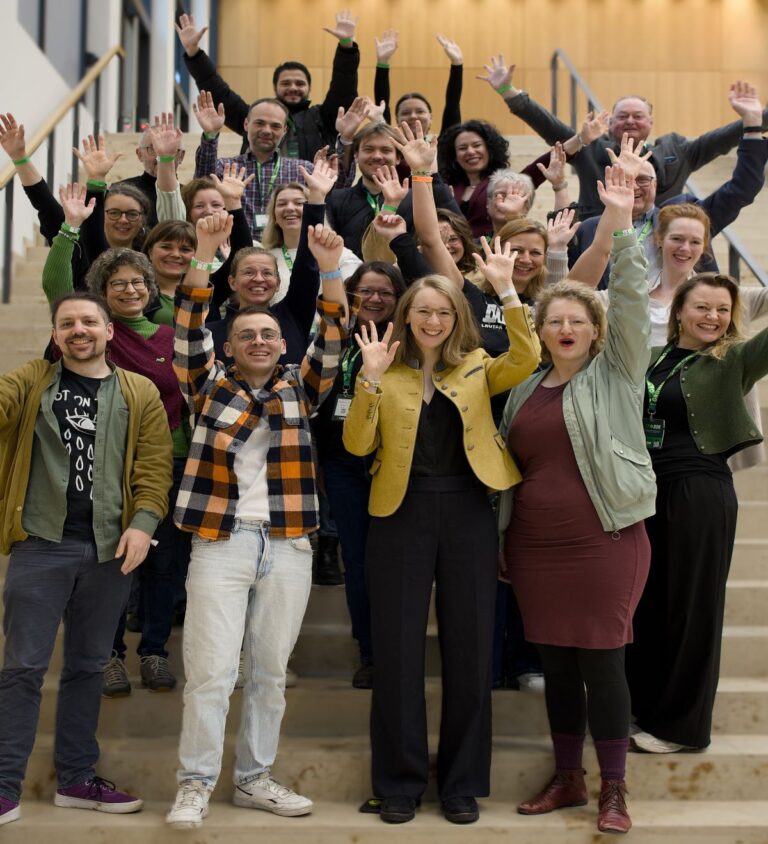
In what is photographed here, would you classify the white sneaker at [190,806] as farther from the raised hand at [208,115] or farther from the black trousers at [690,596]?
the raised hand at [208,115]

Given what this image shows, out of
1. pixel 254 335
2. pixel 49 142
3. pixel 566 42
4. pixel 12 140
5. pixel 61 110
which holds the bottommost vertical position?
pixel 254 335

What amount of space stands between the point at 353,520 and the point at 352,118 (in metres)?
2.57

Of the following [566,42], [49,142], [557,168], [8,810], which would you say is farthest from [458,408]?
[566,42]

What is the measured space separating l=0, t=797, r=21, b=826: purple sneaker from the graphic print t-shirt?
2.54ft

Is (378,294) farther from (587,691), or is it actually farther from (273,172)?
(273,172)

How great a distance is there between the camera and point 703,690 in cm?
340

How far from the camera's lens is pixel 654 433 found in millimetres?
3516

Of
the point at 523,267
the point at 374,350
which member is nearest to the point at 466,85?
the point at 523,267

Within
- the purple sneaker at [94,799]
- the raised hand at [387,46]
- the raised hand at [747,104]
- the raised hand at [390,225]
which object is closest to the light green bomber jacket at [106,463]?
the purple sneaker at [94,799]

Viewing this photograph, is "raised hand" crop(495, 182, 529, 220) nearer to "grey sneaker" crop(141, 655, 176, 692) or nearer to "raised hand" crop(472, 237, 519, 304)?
"raised hand" crop(472, 237, 519, 304)

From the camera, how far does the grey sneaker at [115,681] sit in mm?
3562

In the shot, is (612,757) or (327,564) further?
(327,564)

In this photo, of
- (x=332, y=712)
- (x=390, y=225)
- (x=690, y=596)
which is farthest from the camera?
(x=390, y=225)

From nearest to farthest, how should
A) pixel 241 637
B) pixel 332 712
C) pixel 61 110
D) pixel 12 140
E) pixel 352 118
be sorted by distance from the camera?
1. pixel 241 637
2. pixel 332 712
3. pixel 12 140
4. pixel 352 118
5. pixel 61 110
